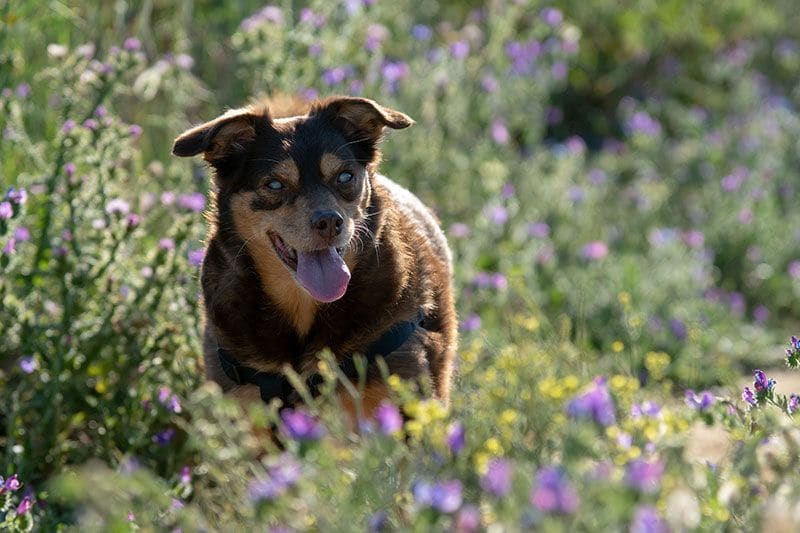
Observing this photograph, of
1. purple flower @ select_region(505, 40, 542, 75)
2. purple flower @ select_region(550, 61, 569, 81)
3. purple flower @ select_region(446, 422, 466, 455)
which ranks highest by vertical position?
purple flower @ select_region(446, 422, 466, 455)

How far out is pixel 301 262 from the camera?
420 cm

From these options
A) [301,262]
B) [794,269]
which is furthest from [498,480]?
[794,269]

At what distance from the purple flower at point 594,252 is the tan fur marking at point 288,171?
3365mm

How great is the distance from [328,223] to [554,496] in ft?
6.57

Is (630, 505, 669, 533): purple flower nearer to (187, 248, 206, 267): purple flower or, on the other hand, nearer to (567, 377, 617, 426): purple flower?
(567, 377, 617, 426): purple flower

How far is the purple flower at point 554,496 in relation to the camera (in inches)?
86.0

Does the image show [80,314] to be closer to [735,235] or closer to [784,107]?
[735,235]

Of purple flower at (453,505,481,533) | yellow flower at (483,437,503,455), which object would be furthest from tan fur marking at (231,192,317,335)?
purple flower at (453,505,481,533)

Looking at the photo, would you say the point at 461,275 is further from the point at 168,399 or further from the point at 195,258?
the point at 168,399

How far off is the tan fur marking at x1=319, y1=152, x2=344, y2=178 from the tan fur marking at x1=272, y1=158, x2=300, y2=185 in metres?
0.09

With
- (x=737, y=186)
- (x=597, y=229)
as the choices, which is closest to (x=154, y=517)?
(x=597, y=229)

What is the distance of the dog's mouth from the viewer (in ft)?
13.5

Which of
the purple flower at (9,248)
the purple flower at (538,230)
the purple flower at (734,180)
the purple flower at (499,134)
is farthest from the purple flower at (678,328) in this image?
the purple flower at (9,248)

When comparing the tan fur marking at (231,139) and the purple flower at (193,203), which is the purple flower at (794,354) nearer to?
the tan fur marking at (231,139)
